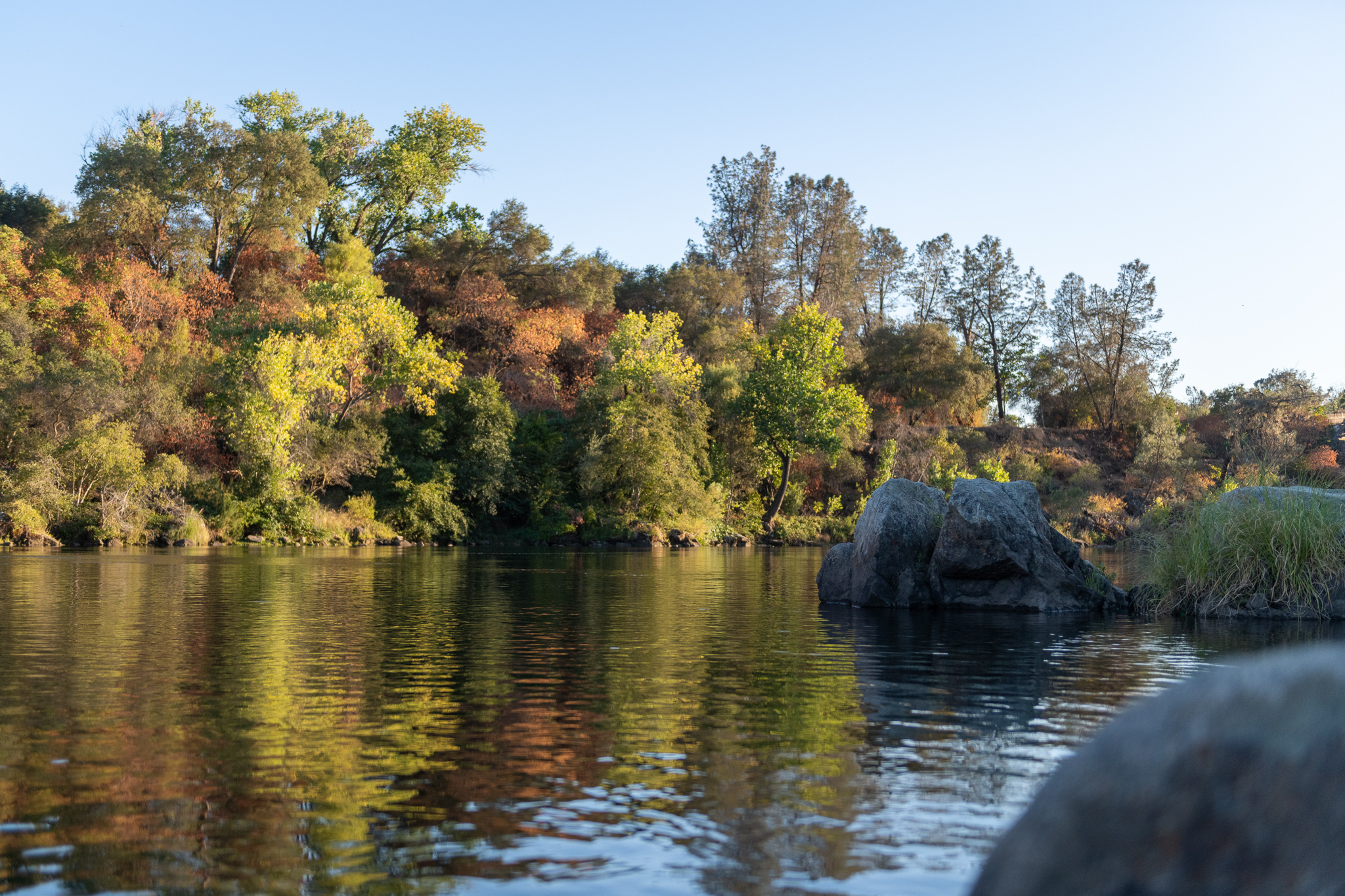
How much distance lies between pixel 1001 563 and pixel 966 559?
1.97 feet

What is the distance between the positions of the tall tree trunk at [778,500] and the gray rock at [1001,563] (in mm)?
37290

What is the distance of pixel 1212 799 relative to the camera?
2.34 m

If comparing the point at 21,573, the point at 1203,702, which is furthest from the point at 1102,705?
the point at 21,573

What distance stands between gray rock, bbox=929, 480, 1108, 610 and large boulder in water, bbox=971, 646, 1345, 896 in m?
17.4

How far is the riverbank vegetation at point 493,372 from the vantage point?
42.5 meters

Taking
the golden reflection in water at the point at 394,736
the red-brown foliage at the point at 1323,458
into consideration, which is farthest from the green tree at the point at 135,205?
the red-brown foliage at the point at 1323,458

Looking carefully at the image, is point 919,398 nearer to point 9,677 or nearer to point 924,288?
point 924,288

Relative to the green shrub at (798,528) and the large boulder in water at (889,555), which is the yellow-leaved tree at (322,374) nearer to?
the green shrub at (798,528)

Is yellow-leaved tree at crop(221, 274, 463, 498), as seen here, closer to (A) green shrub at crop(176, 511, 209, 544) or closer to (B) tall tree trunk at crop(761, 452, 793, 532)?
(A) green shrub at crop(176, 511, 209, 544)

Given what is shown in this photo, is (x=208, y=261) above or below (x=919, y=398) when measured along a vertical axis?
above

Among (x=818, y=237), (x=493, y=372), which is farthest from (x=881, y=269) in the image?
(x=493, y=372)

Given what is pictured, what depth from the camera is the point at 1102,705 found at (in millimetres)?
9086

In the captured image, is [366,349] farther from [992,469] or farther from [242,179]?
[992,469]

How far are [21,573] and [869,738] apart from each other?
21314mm
